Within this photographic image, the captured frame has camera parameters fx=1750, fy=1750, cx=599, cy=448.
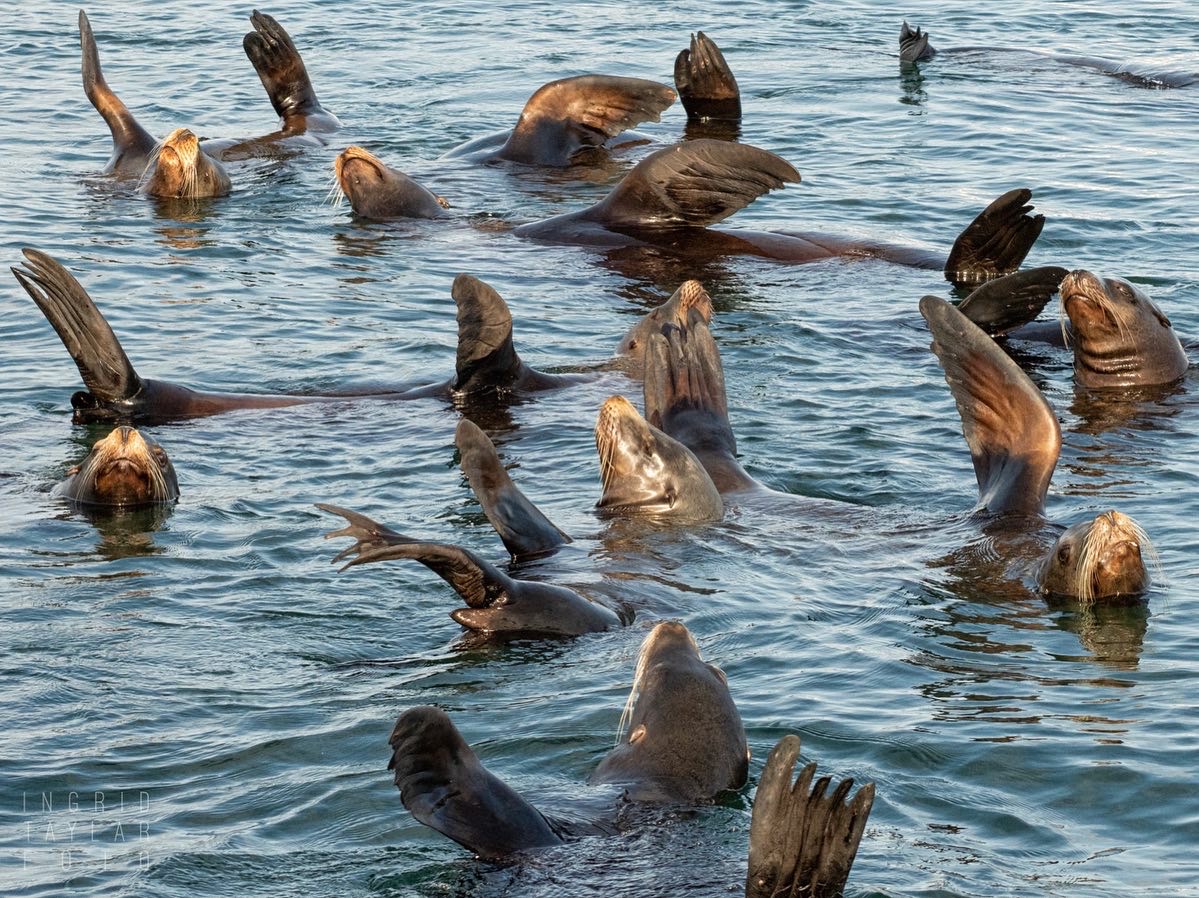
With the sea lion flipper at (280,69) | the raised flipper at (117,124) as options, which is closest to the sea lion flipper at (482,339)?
the raised flipper at (117,124)

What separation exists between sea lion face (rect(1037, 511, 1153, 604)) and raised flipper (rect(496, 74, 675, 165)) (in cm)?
781

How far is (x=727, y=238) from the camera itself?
12703 mm

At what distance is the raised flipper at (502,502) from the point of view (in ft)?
22.8

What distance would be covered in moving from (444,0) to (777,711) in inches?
691

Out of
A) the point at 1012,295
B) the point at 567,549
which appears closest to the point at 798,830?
the point at 567,549

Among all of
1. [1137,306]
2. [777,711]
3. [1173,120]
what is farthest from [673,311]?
[1173,120]

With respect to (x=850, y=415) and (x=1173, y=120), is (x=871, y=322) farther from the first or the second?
(x=1173, y=120)

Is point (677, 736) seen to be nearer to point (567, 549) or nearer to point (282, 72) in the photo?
point (567, 549)

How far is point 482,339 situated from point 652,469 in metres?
1.94

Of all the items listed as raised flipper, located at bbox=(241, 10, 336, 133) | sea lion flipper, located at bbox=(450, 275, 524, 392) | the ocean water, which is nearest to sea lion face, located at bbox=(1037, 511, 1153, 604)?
the ocean water

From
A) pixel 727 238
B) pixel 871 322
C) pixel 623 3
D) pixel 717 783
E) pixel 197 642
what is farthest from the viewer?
pixel 623 3

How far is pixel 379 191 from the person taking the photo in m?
13.5

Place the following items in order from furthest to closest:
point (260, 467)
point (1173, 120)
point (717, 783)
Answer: point (1173, 120) → point (260, 467) → point (717, 783)

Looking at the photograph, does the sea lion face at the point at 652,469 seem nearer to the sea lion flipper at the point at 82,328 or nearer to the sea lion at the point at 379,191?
the sea lion flipper at the point at 82,328
